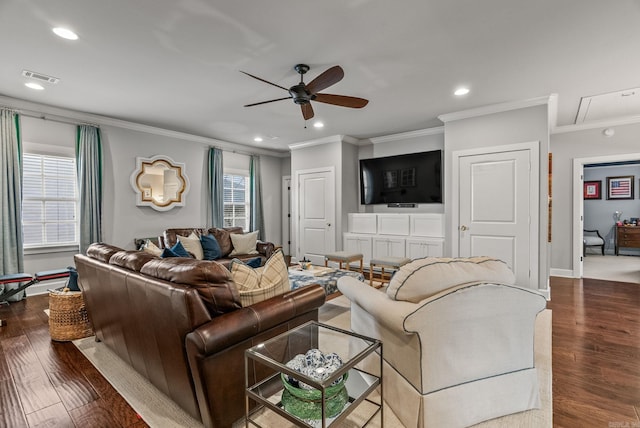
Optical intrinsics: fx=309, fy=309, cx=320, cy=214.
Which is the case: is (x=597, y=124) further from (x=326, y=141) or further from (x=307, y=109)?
(x=307, y=109)

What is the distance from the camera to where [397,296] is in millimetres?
1724

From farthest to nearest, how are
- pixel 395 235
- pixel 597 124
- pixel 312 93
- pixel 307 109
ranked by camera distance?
pixel 395 235 < pixel 597 124 < pixel 307 109 < pixel 312 93

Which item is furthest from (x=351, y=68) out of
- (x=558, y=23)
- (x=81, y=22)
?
(x=81, y=22)

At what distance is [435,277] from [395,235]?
166 inches

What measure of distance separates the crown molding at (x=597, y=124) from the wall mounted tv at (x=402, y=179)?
2142 millimetres

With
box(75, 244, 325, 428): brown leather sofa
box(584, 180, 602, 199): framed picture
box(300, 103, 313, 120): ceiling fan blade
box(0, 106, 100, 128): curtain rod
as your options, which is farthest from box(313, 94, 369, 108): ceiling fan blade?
box(584, 180, 602, 199): framed picture

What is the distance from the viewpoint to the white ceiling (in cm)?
231

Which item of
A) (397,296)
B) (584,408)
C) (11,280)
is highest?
(397,296)

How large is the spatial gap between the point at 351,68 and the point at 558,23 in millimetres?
1753

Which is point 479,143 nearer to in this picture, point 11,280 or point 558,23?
point 558,23

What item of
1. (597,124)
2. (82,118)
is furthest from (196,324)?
(597,124)

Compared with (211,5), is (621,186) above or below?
below

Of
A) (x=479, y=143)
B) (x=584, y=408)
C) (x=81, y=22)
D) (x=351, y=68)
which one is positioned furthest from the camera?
(x=479, y=143)

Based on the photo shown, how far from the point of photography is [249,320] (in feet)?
5.39
